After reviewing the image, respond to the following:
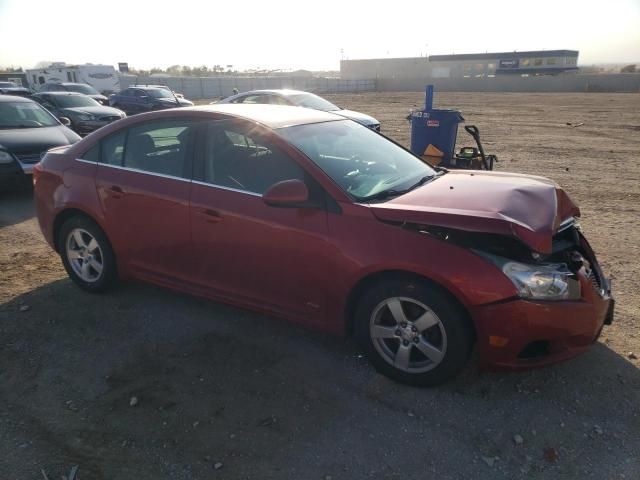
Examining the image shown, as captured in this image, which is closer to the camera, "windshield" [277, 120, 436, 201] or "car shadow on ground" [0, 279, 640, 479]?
"car shadow on ground" [0, 279, 640, 479]

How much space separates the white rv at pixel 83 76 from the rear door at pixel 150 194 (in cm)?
3587

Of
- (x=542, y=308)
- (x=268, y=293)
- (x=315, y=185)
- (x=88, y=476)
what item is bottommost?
(x=88, y=476)

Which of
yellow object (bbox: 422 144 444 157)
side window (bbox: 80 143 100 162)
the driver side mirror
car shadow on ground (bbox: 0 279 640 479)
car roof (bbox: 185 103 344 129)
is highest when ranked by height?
car roof (bbox: 185 103 344 129)

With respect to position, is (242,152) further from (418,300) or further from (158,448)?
(158,448)

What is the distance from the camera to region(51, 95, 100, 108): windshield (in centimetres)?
1481

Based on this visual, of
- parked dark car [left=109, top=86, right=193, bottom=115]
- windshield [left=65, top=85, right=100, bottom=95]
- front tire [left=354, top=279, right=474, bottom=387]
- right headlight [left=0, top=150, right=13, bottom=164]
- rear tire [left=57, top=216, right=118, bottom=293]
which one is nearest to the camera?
front tire [left=354, top=279, right=474, bottom=387]

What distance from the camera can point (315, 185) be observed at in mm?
3154

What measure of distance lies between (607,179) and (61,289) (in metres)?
9.18

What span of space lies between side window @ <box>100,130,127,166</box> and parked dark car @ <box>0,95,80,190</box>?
4344 millimetres

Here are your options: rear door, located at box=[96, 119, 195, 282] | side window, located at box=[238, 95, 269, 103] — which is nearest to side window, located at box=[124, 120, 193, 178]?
rear door, located at box=[96, 119, 195, 282]

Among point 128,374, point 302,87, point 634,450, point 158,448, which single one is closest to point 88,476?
point 158,448

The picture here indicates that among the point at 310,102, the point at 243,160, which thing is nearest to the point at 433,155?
the point at 243,160

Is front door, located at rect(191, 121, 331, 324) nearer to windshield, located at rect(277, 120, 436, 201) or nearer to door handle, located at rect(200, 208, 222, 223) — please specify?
door handle, located at rect(200, 208, 222, 223)

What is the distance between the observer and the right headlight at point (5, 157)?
7438 mm
